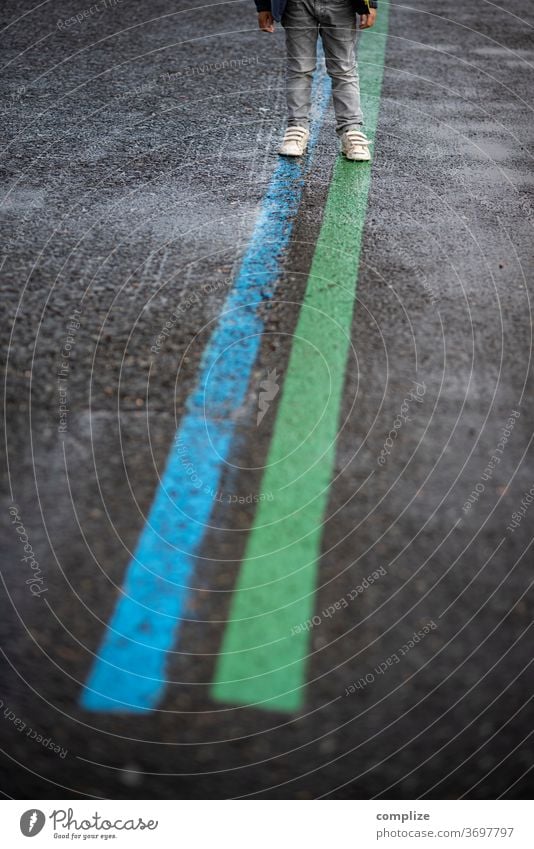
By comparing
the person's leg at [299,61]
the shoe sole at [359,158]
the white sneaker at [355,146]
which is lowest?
the shoe sole at [359,158]

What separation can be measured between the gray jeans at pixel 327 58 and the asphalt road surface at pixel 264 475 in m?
0.36

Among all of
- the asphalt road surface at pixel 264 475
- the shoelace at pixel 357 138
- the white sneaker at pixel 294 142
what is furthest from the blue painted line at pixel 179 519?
the shoelace at pixel 357 138

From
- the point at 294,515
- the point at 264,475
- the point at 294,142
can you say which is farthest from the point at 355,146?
the point at 294,515

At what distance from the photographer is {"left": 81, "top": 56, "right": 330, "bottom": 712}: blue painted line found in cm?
183

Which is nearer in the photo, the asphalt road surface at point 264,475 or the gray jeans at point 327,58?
the asphalt road surface at point 264,475

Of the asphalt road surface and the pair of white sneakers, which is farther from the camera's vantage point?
the pair of white sneakers

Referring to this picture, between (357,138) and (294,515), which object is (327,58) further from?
(294,515)

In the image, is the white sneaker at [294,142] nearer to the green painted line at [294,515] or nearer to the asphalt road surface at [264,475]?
the asphalt road surface at [264,475]

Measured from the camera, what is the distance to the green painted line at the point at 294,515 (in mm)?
1854

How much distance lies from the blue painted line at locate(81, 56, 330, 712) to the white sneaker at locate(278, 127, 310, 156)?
1345 millimetres

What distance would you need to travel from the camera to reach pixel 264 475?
2.30 metres

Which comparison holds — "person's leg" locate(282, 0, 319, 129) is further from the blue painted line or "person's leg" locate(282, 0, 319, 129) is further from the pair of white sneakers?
the blue painted line

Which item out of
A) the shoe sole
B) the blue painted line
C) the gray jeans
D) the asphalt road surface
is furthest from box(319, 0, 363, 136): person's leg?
the blue painted line

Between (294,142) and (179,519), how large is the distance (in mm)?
2853
